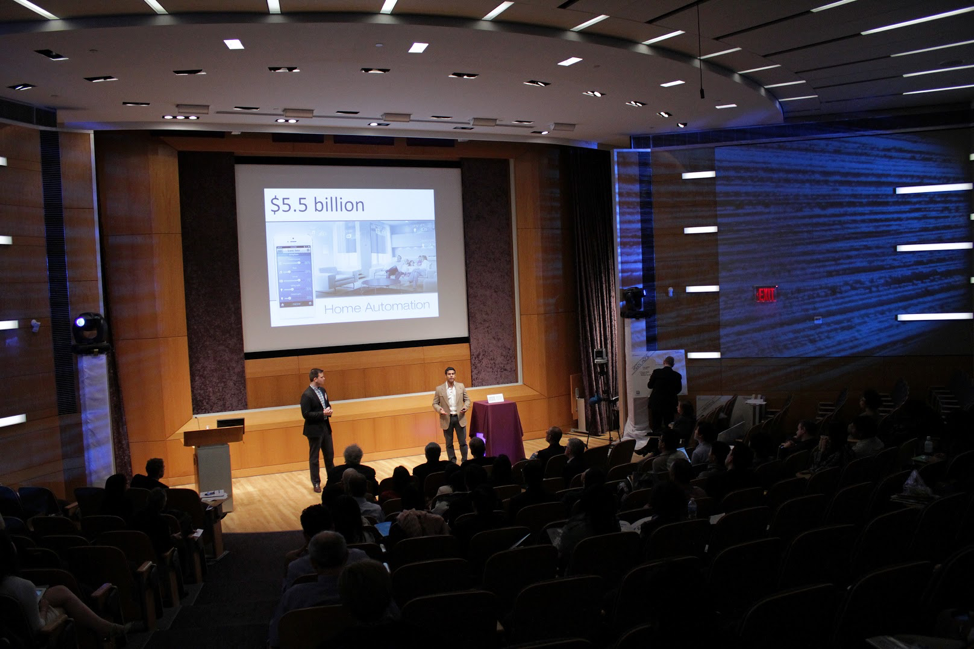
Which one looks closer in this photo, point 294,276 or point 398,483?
point 398,483

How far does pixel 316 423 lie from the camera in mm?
9719

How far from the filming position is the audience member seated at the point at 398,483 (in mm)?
6518

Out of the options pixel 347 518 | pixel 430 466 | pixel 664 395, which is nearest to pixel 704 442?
pixel 430 466

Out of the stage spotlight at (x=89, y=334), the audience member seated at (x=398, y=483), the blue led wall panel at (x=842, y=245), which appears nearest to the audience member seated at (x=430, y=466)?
the audience member seated at (x=398, y=483)

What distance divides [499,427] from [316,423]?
2565mm

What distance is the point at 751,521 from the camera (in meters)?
4.47

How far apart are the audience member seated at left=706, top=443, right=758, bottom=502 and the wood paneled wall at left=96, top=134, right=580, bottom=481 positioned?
6.59 m

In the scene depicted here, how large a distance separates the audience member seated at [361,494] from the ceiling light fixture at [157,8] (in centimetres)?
373

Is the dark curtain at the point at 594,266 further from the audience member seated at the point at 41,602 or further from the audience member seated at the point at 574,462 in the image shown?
the audience member seated at the point at 41,602

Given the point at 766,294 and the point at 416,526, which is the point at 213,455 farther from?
the point at 766,294

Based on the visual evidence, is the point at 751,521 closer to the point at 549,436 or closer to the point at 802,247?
the point at 549,436

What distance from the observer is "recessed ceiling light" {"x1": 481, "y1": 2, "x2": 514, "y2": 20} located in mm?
6165

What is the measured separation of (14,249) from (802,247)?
34.1 feet

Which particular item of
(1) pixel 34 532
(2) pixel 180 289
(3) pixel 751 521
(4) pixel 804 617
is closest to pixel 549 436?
(3) pixel 751 521
